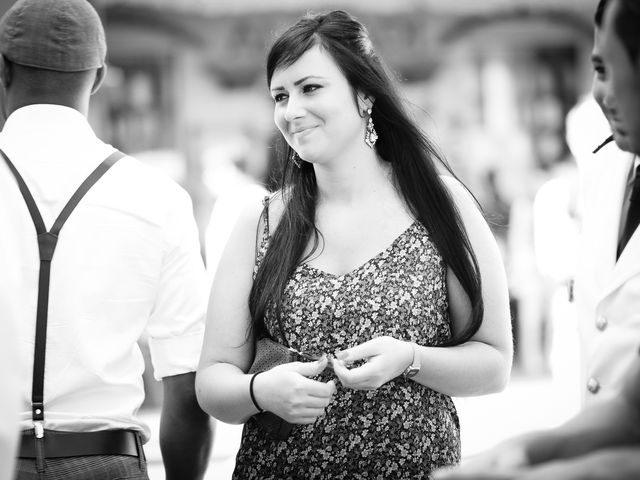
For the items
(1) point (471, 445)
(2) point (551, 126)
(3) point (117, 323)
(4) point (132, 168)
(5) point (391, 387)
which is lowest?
(1) point (471, 445)

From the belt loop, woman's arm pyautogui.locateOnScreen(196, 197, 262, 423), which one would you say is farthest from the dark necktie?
the belt loop

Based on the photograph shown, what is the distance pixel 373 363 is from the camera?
2215 millimetres

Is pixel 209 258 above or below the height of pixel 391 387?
above

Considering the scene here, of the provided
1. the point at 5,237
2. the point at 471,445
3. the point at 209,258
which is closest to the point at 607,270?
the point at 5,237

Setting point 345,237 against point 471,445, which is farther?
point 471,445

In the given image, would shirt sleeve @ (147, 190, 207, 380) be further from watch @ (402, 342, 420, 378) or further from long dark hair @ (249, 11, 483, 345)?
watch @ (402, 342, 420, 378)

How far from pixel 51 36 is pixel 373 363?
113 cm

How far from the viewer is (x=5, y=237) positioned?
4.69 ft

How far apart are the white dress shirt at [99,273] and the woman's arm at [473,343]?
58cm

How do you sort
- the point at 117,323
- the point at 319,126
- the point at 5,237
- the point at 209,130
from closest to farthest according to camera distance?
the point at 5,237, the point at 117,323, the point at 319,126, the point at 209,130

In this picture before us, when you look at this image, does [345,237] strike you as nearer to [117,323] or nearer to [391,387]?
[391,387]

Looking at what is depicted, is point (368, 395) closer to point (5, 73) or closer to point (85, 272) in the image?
point (85, 272)

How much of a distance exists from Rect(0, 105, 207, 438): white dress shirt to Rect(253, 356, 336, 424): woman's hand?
1.15 ft

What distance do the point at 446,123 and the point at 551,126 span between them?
1.27m
